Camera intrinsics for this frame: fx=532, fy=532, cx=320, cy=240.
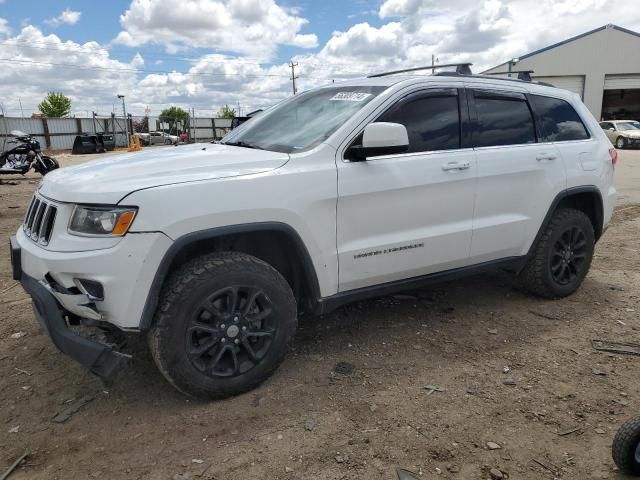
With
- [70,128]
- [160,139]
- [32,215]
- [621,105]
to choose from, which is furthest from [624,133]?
[160,139]

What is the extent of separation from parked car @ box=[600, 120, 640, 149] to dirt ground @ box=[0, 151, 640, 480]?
25576 millimetres

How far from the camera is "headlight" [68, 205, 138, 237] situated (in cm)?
258

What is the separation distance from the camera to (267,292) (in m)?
2.98

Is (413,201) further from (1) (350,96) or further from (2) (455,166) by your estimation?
(1) (350,96)

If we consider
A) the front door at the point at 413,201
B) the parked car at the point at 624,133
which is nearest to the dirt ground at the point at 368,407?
the front door at the point at 413,201

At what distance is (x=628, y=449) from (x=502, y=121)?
2.54 m

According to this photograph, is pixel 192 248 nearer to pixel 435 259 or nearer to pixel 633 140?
pixel 435 259

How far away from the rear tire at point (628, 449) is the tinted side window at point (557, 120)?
2607 millimetres

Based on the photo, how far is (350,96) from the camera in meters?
3.64

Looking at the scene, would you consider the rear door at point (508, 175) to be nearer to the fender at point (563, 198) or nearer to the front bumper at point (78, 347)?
the fender at point (563, 198)

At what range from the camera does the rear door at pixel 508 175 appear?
12.7 feet

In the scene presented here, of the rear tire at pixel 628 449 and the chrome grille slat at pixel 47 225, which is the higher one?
the chrome grille slat at pixel 47 225

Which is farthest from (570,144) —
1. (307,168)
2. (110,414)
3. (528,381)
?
(110,414)

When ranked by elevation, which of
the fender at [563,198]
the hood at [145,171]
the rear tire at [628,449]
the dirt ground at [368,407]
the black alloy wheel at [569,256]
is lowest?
the dirt ground at [368,407]
